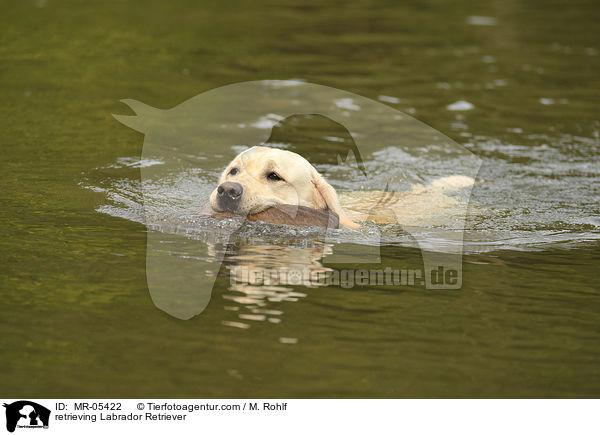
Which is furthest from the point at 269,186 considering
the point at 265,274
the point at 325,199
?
the point at 265,274

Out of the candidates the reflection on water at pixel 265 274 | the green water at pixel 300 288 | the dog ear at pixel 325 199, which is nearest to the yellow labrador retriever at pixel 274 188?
the dog ear at pixel 325 199

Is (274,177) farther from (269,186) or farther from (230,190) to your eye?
(230,190)

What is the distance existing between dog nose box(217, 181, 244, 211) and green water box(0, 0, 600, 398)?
2.12 ft

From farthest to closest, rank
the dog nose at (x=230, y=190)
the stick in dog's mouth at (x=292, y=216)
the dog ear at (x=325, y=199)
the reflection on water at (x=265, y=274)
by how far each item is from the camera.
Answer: the dog ear at (x=325, y=199)
the stick in dog's mouth at (x=292, y=216)
the dog nose at (x=230, y=190)
the reflection on water at (x=265, y=274)

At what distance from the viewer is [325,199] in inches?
260

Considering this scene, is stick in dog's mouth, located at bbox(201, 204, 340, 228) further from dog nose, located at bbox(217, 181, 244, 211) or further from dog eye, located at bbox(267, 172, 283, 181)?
dog eye, located at bbox(267, 172, 283, 181)

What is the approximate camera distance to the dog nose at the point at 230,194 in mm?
5973

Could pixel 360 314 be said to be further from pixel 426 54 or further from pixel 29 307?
pixel 426 54

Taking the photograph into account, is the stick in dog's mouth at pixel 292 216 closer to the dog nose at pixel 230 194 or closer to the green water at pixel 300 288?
the dog nose at pixel 230 194

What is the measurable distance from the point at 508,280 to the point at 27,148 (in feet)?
18.2
